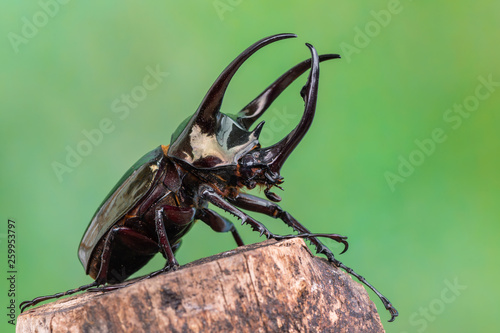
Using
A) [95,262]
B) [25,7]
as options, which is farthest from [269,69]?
[95,262]

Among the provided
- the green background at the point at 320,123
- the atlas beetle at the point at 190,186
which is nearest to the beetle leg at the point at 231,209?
the atlas beetle at the point at 190,186

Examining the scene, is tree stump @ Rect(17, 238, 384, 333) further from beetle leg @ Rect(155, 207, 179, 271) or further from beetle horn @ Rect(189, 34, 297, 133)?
beetle horn @ Rect(189, 34, 297, 133)

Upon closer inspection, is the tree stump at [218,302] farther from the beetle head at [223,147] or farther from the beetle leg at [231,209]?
the beetle head at [223,147]

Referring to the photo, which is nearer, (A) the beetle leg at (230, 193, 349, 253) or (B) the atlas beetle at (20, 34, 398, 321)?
→ (B) the atlas beetle at (20, 34, 398, 321)

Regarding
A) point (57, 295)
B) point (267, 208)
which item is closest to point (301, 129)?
point (267, 208)

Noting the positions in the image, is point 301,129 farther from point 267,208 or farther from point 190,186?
point 190,186

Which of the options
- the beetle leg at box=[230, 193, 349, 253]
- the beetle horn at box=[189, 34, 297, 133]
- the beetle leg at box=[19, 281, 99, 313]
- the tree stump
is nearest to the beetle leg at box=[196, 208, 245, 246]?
the beetle leg at box=[230, 193, 349, 253]
